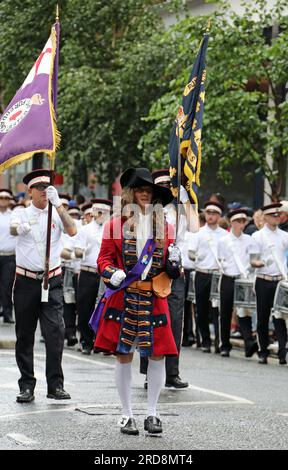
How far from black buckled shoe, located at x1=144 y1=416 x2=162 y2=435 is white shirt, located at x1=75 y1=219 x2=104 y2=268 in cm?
791

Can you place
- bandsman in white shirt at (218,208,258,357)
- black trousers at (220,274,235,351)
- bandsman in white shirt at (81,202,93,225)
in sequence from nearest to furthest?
bandsman in white shirt at (218,208,258,357) → black trousers at (220,274,235,351) → bandsman in white shirt at (81,202,93,225)

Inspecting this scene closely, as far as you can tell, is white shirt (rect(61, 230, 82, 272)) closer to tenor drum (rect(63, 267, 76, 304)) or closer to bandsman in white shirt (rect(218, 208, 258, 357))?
tenor drum (rect(63, 267, 76, 304))

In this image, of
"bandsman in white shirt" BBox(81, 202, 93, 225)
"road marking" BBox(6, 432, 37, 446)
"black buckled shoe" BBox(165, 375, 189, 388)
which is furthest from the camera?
"bandsman in white shirt" BBox(81, 202, 93, 225)

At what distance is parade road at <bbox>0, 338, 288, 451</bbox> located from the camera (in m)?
9.16

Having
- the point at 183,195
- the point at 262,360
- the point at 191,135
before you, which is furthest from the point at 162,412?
the point at 262,360

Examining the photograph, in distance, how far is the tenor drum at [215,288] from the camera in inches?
719

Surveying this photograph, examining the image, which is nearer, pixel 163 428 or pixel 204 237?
pixel 163 428

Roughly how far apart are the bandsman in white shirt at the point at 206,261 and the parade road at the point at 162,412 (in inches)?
117

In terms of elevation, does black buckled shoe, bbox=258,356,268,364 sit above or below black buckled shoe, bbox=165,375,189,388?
above

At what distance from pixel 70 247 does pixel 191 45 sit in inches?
186

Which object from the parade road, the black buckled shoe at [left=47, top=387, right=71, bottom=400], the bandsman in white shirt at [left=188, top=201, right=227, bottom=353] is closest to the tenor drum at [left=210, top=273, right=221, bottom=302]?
the bandsman in white shirt at [left=188, top=201, right=227, bottom=353]
